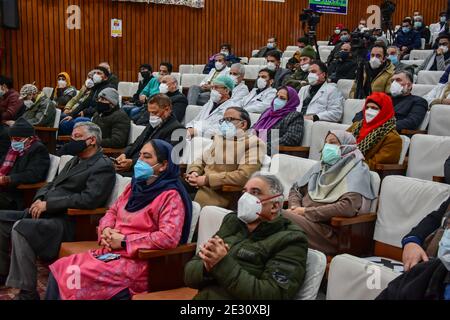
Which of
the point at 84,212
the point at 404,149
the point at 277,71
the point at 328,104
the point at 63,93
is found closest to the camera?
the point at 84,212

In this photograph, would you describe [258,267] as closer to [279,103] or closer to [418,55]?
[279,103]

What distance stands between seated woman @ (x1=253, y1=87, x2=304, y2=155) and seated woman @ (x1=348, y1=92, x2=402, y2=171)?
0.76 meters

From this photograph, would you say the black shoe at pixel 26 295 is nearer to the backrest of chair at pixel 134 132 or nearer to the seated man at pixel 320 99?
the backrest of chair at pixel 134 132

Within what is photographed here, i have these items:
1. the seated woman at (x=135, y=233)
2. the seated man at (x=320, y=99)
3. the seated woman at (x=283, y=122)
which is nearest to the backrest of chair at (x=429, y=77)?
the seated man at (x=320, y=99)

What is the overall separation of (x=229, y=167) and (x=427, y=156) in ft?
4.22

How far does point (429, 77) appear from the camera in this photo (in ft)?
20.4

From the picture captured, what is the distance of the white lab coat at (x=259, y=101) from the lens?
571cm

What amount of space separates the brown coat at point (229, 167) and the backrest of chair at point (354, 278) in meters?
1.49

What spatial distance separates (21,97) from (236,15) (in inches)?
224

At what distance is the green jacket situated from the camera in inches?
80.4

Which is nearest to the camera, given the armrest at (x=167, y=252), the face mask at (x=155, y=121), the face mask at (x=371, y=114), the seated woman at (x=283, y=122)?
the armrest at (x=167, y=252)

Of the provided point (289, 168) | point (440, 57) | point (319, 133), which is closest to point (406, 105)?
point (319, 133)
